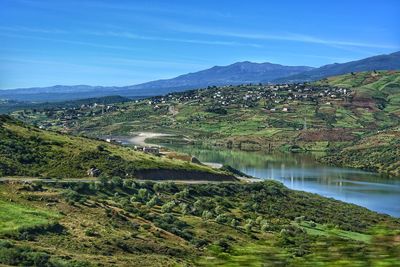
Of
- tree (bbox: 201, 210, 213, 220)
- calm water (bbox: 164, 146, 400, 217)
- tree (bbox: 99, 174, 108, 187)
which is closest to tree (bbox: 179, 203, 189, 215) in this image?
tree (bbox: 201, 210, 213, 220)

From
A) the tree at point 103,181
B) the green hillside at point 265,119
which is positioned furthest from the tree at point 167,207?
the green hillside at point 265,119

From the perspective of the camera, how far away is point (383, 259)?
19.4ft

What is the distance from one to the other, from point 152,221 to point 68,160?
1891 cm

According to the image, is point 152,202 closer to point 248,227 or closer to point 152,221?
point 152,221

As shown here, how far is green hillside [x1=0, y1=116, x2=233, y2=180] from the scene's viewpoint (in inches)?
1880

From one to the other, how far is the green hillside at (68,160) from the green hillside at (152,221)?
505cm

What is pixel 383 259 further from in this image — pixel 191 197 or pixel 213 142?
pixel 213 142

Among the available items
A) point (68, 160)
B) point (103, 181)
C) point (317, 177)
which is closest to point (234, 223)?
point (103, 181)

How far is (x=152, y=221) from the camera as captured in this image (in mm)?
34875

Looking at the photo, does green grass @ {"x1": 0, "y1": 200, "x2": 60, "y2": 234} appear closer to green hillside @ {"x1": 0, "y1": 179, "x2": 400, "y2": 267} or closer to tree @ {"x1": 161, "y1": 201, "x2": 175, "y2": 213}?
green hillside @ {"x1": 0, "y1": 179, "x2": 400, "y2": 267}

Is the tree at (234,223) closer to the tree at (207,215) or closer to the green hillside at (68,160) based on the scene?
the tree at (207,215)

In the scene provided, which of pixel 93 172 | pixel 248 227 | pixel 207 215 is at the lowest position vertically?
pixel 248 227

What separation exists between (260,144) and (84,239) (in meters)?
104

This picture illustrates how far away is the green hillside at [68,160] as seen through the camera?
47.8m
